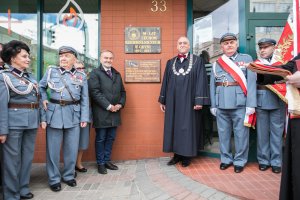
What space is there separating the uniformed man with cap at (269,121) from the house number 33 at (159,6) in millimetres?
1849

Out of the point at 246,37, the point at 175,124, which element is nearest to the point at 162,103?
→ the point at 175,124

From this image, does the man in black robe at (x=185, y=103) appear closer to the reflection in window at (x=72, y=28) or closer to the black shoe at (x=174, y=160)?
the black shoe at (x=174, y=160)

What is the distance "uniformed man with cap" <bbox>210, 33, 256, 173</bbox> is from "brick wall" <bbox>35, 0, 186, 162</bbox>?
109 centimetres

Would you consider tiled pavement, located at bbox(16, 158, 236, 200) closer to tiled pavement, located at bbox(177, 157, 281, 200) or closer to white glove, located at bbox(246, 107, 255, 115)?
tiled pavement, located at bbox(177, 157, 281, 200)

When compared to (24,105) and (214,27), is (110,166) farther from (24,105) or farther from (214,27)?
(214,27)

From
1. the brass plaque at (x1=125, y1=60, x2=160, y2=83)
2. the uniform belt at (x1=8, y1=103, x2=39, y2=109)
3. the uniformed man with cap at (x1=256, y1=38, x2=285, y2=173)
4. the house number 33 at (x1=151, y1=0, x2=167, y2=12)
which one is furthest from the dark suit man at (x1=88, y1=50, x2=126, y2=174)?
the uniformed man with cap at (x1=256, y1=38, x2=285, y2=173)

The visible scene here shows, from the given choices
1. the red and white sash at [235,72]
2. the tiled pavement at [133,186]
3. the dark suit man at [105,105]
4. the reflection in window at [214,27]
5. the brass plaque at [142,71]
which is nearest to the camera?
the tiled pavement at [133,186]

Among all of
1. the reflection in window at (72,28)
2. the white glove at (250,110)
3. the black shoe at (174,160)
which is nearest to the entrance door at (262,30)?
the white glove at (250,110)

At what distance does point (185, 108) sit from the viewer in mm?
4168

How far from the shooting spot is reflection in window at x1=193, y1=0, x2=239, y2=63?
4594 mm

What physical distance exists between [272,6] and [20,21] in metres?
4.46

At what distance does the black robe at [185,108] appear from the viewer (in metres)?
4.12

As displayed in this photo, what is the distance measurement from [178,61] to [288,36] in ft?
5.26

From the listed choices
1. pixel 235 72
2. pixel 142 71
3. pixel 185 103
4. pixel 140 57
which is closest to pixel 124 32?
pixel 140 57
